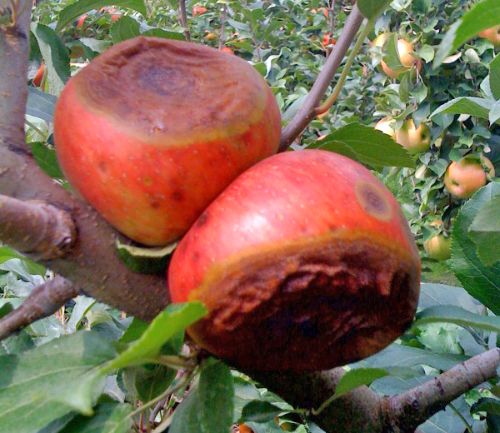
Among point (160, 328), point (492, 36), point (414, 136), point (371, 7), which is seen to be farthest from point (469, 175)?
point (160, 328)

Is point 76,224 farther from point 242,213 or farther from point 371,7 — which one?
point 371,7

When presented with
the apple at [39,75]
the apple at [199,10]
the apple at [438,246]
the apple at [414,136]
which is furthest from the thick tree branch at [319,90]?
the apple at [199,10]

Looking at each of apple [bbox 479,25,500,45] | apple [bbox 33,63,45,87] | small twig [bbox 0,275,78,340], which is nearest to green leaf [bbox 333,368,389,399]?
small twig [bbox 0,275,78,340]

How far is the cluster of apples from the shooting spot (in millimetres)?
395

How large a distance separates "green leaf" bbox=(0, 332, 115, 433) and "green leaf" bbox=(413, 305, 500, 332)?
251 millimetres

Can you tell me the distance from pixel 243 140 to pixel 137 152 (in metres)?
0.07

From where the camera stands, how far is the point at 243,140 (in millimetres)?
448

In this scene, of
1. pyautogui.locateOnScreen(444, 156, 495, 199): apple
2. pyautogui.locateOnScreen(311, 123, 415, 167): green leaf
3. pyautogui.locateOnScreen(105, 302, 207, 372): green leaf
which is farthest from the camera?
pyautogui.locateOnScreen(444, 156, 495, 199): apple

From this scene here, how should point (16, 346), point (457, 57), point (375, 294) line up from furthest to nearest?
point (457, 57), point (16, 346), point (375, 294)

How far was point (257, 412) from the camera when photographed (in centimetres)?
66

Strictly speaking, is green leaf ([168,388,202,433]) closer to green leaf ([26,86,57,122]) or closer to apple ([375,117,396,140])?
green leaf ([26,86,57,122])

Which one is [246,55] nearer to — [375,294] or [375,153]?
[375,153]

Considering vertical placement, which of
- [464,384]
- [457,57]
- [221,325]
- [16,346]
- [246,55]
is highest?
[221,325]

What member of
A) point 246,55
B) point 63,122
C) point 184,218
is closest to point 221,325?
point 184,218
